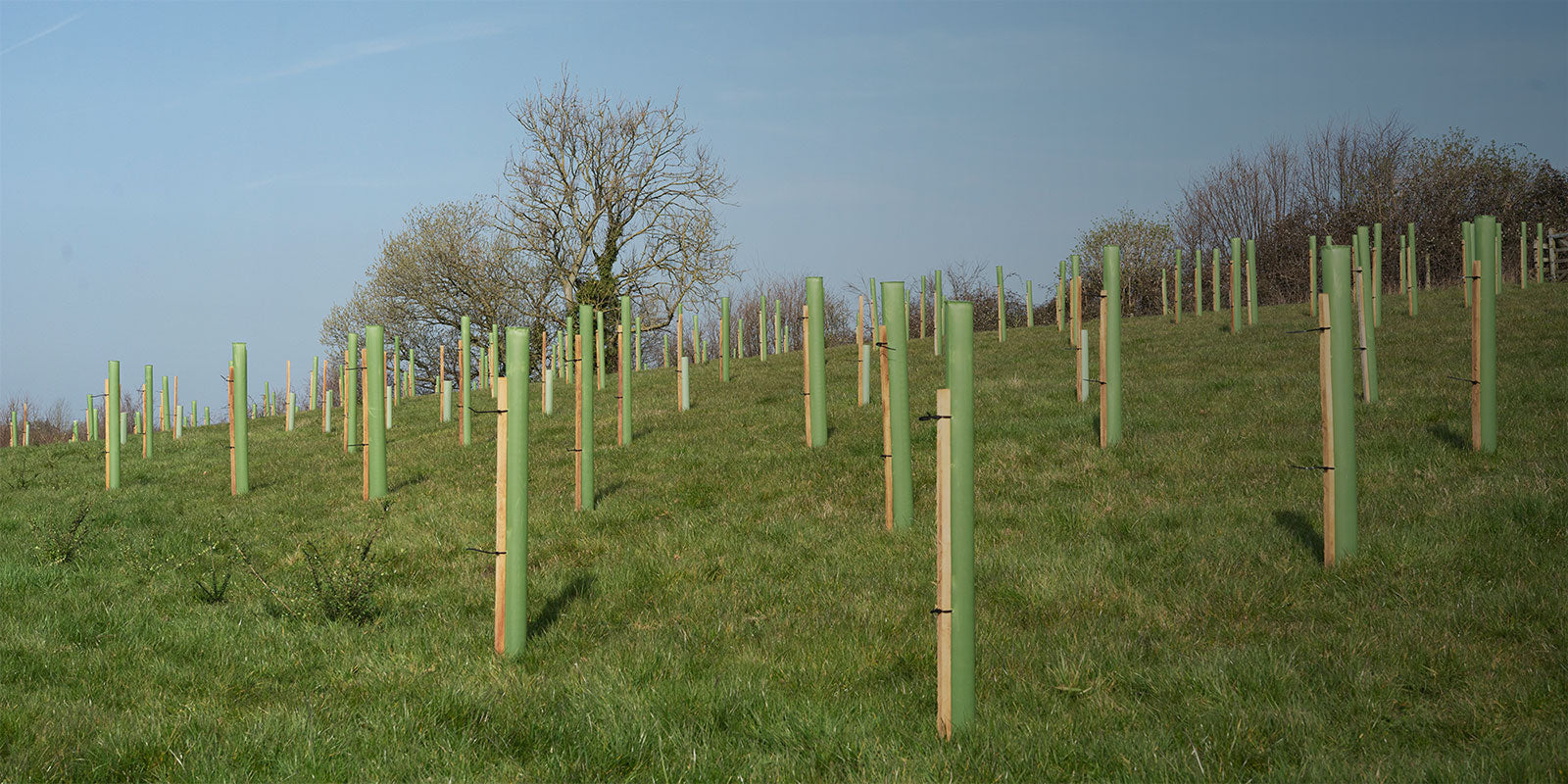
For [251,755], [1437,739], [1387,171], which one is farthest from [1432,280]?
[251,755]

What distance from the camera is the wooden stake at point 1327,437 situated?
22.3ft

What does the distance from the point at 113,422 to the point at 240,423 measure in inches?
120

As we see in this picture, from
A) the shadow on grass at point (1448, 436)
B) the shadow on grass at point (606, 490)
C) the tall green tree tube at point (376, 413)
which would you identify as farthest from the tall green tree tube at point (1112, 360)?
the tall green tree tube at point (376, 413)

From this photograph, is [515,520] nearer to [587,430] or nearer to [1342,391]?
[587,430]

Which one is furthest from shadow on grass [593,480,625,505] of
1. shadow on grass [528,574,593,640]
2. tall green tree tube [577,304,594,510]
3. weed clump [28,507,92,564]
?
weed clump [28,507,92,564]

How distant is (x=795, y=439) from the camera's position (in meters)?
13.2

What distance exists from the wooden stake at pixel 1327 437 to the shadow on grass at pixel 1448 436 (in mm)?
3447

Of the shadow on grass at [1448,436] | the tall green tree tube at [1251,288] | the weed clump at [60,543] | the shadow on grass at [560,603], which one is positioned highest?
the tall green tree tube at [1251,288]

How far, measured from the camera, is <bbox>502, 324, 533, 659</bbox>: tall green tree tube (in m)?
6.29

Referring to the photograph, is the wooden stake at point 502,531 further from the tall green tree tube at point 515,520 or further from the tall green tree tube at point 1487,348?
the tall green tree tube at point 1487,348

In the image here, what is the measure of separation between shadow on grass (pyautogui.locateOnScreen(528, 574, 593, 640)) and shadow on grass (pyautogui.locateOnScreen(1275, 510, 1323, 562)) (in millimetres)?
5114

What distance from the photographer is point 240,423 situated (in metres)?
14.6

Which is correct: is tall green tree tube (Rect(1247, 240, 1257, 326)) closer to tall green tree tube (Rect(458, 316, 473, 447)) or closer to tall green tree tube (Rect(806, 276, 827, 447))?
tall green tree tube (Rect(806, 276, 827, 447))

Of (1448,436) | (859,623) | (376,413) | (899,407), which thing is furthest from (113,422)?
(1448,436)
